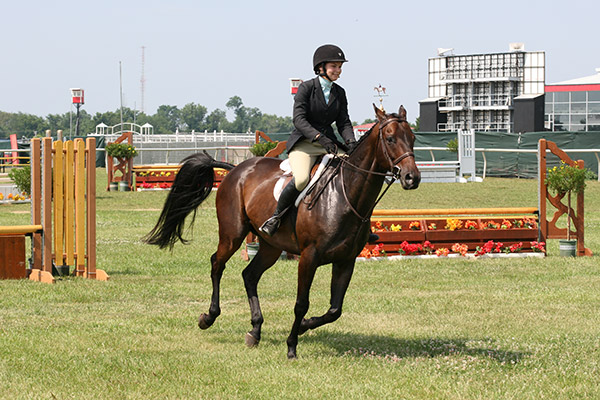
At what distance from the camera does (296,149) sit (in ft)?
25.4

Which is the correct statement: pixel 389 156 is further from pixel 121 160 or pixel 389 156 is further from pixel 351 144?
pixel 121 160

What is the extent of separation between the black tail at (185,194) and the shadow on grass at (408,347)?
2.20 meters

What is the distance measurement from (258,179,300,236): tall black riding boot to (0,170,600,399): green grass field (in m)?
1.06

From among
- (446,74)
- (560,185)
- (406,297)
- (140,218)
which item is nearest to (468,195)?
(140,218)

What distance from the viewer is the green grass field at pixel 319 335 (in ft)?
20.2

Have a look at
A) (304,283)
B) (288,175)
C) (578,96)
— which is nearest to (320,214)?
(304,283)

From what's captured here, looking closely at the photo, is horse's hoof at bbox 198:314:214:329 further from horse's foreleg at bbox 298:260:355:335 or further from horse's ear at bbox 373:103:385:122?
horse's ear at bbox 373:103:385:122

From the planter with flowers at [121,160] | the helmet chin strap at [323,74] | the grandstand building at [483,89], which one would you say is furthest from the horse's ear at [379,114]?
the grandstand building at [483,89]

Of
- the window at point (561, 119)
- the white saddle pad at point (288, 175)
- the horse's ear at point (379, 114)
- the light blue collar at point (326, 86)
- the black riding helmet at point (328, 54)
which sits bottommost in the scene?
the white saddle pad at point (288, 175)

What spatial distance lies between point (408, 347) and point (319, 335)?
39.2 inches

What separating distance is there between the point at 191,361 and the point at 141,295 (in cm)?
357

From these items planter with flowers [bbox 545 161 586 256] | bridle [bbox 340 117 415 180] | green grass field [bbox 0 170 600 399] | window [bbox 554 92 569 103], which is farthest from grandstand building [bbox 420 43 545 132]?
bridle [bbox 340 117 415 180]

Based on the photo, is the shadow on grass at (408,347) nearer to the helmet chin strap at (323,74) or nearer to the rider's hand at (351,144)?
the rider's hand at (351,144)

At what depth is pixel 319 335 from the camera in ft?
26.6
